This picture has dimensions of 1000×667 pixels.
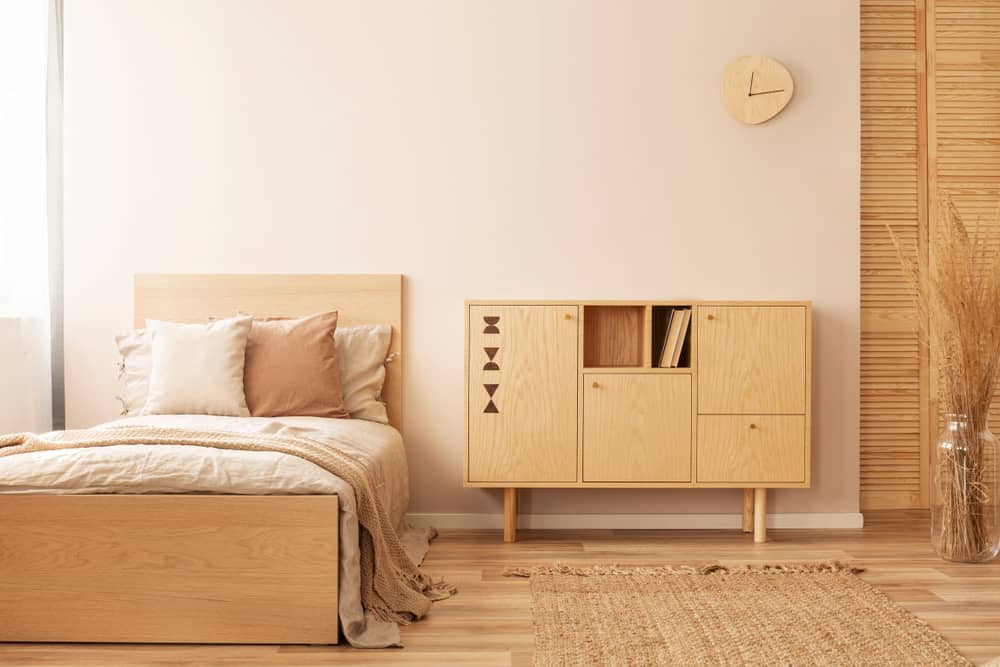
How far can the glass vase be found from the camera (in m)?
2.88

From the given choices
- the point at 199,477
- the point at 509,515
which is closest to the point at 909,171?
the point at 509,515

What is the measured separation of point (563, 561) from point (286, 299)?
144 cm

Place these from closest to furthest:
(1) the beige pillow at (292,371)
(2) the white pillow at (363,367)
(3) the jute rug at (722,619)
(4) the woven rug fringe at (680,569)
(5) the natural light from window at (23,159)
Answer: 1. (3) the jute rug at (722,619)
2. (4) the woven rug fringe at (680,569)
3. (1) the beige pillow at (292,371)
4. (5) the natural light from window at (23,159)
5. (2) the white pillow at (363,367)

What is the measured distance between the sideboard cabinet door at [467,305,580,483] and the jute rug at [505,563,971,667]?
1.53 ft

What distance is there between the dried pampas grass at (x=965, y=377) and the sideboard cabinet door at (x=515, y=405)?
123cm

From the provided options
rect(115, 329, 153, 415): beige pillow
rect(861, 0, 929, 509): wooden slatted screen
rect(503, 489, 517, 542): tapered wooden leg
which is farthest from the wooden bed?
rect(861, 0, 929, 509): wooden slatted screen

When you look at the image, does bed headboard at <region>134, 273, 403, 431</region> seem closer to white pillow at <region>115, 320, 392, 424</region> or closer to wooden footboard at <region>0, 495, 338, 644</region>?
white pillow at <region>115, 320, 392, 424</region>

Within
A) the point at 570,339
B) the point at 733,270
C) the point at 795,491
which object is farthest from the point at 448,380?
the point at 795,491

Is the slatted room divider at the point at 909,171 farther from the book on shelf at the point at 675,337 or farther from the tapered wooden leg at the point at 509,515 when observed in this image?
the tapered wooden leg at the point at 509,515

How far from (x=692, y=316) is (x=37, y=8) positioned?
107 inches

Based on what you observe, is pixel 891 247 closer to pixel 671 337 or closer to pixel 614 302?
pixel 671 337

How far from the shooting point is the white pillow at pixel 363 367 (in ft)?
10.7

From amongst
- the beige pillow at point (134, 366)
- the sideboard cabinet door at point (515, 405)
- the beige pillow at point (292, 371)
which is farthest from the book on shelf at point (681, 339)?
the beige pillow at point (134, 366)

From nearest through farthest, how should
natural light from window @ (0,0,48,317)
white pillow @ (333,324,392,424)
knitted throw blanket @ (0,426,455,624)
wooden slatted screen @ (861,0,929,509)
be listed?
knitted throw blanket @ (0,426,455,624)
natural light from window @ (0,0,48,317)
white pillow @ (333,324,392,424)
wooden slatted screen @ (861,0,929,509)
